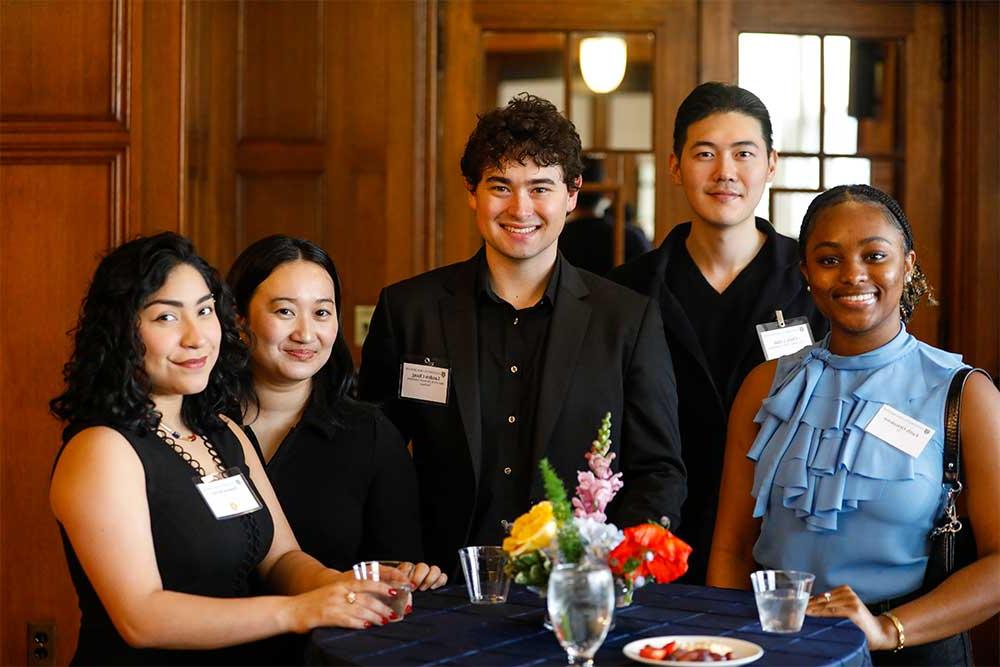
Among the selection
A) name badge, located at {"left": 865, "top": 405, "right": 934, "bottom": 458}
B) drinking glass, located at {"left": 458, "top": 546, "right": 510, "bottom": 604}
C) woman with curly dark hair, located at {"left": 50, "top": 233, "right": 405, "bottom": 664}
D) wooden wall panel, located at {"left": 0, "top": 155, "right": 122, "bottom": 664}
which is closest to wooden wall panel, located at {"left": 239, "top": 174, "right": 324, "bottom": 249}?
wooden wall panel, located at {"left": 0, "top": 155, "right": 122, "bottom": 664}

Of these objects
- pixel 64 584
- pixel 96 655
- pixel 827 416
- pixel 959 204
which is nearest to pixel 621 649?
pixel 827 416

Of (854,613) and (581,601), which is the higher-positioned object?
(581,601)

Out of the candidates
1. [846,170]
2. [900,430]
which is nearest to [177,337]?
[900,430]

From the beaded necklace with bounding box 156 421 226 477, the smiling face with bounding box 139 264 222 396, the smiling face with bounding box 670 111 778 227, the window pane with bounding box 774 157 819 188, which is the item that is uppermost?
the window pane with bounding box 774 157 819 188

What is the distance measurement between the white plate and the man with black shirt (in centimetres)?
121

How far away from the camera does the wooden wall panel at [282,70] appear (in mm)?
4527

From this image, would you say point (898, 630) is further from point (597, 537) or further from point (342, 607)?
point (342, 607)

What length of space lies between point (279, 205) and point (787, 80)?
1978 mm

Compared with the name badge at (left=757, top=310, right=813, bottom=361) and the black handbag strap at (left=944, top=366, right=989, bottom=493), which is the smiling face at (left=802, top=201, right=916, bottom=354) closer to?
the black handbag strap at (left=944, top=366, right=989, bottom=493)

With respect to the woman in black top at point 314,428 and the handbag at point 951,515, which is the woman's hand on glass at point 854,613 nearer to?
the handbag at point 951,515

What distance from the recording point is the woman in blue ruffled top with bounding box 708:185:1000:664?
90.9 inches

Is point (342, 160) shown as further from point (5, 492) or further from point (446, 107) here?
point (5, 492)

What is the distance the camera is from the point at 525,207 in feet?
9.32

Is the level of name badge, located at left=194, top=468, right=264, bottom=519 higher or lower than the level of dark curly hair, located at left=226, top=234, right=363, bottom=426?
lower
